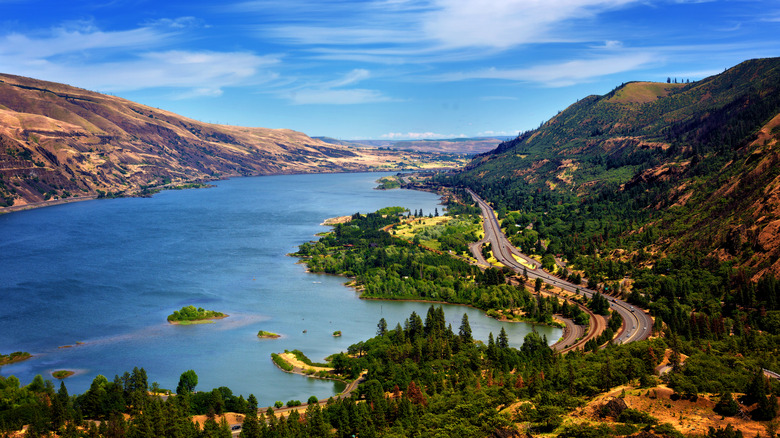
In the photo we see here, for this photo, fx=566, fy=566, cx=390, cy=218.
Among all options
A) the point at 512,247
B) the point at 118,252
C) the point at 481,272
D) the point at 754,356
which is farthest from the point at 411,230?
the point at 754,356

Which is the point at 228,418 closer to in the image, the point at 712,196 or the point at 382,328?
the point at 382,328

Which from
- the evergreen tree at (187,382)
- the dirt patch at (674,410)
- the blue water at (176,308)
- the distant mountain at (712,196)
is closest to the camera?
the dirt patch at (674,410)

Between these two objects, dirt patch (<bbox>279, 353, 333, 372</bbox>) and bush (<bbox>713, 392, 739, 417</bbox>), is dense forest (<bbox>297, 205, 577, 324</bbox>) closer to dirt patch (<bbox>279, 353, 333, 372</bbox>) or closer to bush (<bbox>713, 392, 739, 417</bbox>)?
dirt patch (<bbox>279, 353, 333, 372</bbox>)

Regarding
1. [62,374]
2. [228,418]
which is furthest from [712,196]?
[62,374]

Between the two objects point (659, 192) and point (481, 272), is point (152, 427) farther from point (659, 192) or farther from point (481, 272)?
point (659, 192)

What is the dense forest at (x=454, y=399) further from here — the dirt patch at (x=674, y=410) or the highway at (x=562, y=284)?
the highway at (x=562, y=284)

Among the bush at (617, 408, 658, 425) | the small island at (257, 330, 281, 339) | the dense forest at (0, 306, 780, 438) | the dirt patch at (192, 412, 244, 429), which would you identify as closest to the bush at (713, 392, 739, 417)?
the dense forest at (0, 306, 780, 438)

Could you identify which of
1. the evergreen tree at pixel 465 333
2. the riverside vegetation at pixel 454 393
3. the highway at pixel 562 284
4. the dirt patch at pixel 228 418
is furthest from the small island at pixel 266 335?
the highway at pixel 562 284
